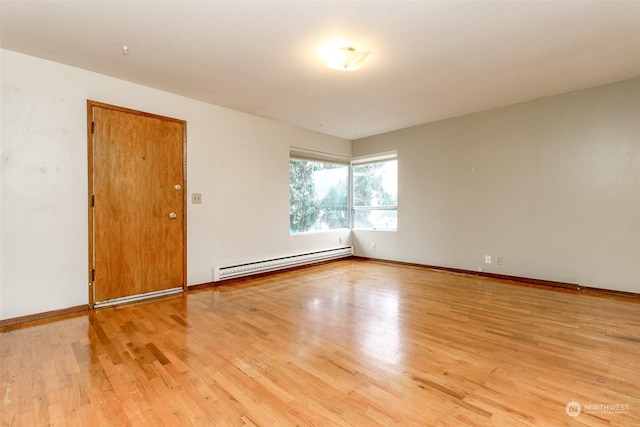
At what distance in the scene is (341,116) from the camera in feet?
15.2

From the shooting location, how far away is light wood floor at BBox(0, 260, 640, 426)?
1.52 metres

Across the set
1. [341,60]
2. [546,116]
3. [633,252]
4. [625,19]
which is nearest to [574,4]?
[625,19]

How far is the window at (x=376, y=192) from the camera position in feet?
18.5

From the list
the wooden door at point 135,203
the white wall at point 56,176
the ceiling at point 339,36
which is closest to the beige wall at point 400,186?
the white wall at point 56,176

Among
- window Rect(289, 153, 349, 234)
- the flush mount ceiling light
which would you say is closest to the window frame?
window Rect(289, 153, 349, 234)

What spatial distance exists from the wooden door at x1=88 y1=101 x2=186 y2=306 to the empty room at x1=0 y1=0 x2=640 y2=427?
23mm

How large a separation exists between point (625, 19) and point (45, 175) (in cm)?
506

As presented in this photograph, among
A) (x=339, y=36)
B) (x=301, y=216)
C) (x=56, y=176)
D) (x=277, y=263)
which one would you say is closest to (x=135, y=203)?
(x=56, y=176)

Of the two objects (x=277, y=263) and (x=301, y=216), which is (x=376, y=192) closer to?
(x=301, y=216)

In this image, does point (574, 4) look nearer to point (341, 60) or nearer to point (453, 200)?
point (341, 60)

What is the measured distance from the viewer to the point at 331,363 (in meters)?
2.00

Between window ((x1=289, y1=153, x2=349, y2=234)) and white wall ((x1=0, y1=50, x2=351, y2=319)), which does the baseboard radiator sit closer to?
white wall ((x1=0, y1=50, x2=351, y2=319))

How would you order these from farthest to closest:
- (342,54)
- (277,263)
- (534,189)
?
(277,263), (534,189), (342,54)

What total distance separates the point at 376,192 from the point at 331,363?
→ 426 cm
